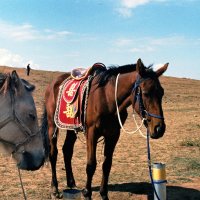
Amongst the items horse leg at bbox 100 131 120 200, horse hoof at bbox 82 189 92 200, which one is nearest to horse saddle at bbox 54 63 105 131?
horse leg at bbox 100 131 120 200

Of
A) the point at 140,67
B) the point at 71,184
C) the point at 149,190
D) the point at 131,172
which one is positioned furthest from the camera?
the point at 131,172

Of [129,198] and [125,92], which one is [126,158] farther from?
[125,92]

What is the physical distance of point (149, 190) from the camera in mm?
6992

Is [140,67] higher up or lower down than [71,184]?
higher up

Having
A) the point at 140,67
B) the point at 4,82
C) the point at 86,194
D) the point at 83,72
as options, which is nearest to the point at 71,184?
the point at 86,194

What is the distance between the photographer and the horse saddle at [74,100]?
21.2 ft

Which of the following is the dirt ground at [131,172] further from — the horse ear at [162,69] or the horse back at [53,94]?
the horse ear at [162,69]

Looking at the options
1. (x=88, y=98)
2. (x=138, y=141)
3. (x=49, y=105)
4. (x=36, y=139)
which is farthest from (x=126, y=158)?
(x=36, y=139)

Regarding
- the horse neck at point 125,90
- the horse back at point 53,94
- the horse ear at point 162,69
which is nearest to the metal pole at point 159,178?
the horse neck at point 125,90

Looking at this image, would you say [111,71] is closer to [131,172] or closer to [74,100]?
[74,100]

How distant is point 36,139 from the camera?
3.71m

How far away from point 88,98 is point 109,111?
0.56 metres

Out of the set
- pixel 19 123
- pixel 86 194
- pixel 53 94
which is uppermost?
pixel 53 94

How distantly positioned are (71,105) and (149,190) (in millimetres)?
2103
